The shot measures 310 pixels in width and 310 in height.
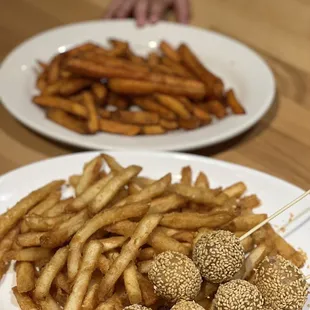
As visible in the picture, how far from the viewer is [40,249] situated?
172 cm

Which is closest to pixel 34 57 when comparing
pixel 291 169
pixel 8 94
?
pixel 8 94

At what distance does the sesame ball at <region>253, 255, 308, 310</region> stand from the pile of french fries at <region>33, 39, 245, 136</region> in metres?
0.91

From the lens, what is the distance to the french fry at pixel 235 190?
6.39ft

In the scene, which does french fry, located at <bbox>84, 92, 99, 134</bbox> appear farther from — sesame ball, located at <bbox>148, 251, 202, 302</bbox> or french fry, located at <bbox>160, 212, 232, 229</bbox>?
sesame ball, located at <bbox>148, 251, 202, 302</bbox>

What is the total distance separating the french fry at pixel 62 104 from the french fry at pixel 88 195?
1.78ft

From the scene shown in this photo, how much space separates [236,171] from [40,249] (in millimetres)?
713

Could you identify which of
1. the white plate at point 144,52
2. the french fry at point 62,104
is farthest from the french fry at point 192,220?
the french fry at point 62,104

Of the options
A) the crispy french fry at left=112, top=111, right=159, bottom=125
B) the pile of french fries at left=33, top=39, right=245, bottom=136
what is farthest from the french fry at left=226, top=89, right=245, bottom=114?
the crispy french fry at left=112, top=111, right=159, bottom=125

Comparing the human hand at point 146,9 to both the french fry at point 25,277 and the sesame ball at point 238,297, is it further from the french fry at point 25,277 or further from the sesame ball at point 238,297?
the sesame ball at point 238,297

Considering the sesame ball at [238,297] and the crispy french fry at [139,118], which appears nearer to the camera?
the sesame ball at [238,297]

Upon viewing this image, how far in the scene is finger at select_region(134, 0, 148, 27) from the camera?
3023 mm

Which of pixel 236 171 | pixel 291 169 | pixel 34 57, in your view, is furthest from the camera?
pixel 34 57

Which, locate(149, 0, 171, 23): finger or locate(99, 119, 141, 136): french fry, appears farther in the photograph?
locate(149, 0, 171, 23): finger

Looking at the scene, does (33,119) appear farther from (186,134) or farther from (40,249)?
(40,249)
